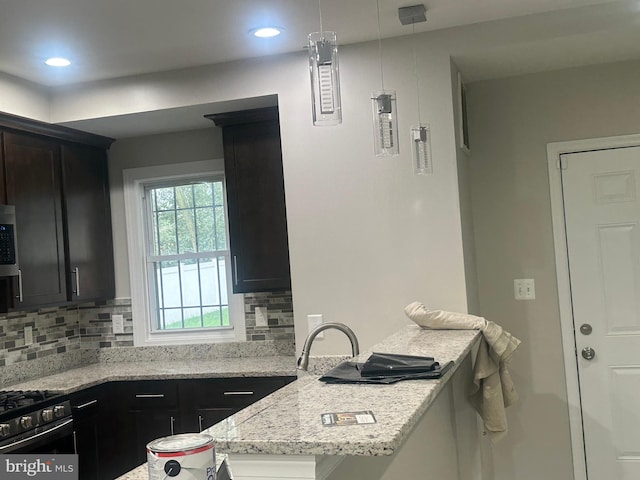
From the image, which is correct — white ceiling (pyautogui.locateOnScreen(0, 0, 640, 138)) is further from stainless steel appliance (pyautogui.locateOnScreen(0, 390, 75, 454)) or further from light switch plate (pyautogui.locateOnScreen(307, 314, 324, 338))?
stainless steel appliance (pyautogui.locateOnScreen(0, 390, 75, 454))

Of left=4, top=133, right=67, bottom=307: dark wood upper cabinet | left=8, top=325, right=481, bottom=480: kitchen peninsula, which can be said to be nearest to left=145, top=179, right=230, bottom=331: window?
left=4, top=133, right=67, bottom=307: dark wood upper cabinet

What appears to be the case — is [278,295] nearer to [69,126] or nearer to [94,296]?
[94,296]

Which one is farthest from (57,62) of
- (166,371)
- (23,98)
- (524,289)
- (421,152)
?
(524,289)

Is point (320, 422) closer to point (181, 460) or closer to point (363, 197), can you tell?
point (181, 460)

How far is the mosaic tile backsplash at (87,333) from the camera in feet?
13.5

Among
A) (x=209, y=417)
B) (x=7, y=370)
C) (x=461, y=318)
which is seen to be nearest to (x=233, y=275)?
(x=209, y=417)

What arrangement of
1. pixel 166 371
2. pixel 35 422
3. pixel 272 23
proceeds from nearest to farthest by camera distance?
pixel 272 23
pixel 35 422
pixel 166 371

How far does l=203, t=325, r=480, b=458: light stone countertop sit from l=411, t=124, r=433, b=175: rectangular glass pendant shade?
88 centimetres

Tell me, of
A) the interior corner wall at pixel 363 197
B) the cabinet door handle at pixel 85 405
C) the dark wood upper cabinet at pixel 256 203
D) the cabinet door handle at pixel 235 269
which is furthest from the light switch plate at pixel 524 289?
the cabinet door handle at pixel 85 405

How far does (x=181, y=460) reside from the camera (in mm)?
1109

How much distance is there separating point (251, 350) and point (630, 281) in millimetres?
2313

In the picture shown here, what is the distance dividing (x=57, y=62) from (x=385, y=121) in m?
2.14

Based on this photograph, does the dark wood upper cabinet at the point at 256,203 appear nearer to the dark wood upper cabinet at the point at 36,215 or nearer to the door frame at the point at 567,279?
the dark wood upper cabinet at the point at 36,215

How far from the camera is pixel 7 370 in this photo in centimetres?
396
